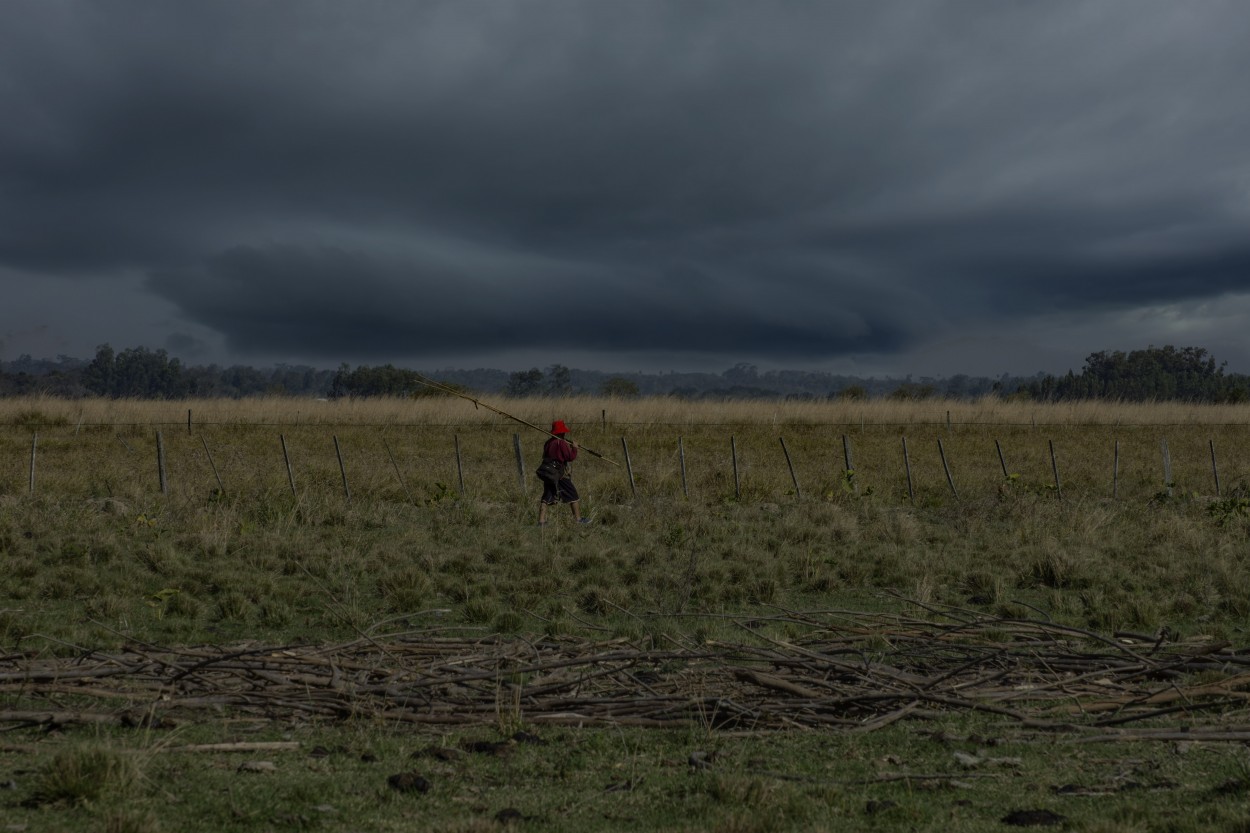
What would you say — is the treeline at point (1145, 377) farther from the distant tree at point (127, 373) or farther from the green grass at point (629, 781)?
the distant tree at point (127, 373)

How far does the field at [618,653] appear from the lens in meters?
4.32

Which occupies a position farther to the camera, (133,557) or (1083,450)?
(1083,450)

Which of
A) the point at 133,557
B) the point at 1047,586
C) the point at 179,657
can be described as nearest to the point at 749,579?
the point at 1047,586

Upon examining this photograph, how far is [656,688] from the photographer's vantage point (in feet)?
19.7


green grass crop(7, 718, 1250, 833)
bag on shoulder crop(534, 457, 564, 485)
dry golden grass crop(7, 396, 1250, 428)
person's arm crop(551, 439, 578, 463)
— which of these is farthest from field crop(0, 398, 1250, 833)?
dry golden grass crop(7, 396, 1250, 428)

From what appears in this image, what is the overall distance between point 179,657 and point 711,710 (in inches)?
147

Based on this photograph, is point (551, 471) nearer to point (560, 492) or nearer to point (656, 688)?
point (560, 492)

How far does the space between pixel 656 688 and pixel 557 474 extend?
906cm

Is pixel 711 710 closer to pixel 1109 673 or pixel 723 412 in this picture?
pixel 1109 673

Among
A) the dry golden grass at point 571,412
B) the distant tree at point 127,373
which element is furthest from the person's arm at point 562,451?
the distant tree at point 127,373

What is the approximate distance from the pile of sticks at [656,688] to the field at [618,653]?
30 mm

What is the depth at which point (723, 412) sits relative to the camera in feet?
113

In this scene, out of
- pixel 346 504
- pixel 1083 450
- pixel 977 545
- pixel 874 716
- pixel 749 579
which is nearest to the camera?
pixel 874 716

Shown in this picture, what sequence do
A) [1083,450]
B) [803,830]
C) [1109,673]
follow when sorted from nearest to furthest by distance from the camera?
1. [803,830]
2. [1109,673]
3. [1083,450]
